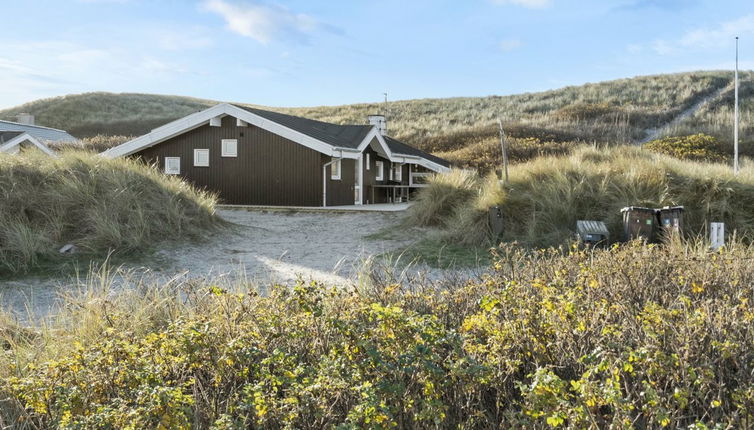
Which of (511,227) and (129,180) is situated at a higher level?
(129,180)

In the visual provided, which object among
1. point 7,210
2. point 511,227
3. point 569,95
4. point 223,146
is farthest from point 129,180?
point 569,95

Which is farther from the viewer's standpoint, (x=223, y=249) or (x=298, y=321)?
(x=223, y=249)

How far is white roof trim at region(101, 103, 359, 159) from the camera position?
2017 centimetres

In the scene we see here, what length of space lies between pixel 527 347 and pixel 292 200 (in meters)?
18.5

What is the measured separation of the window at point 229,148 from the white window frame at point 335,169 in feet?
11.4

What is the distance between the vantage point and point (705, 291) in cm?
447

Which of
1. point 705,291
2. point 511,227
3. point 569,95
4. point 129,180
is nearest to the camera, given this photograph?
point 705,291

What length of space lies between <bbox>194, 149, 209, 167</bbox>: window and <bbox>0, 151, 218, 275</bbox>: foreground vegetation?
8792 mm

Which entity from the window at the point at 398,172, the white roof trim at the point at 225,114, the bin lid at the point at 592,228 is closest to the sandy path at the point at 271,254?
the bin lid at the point at 592,228

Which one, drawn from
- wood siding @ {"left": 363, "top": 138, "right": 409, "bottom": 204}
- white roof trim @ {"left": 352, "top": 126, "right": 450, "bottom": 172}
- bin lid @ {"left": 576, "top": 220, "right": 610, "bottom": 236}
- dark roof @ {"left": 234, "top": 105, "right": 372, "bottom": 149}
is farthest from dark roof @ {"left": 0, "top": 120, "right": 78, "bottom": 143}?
bin lid @ {"left": 576, "top": 220, "right": 610, "bottom": 236}

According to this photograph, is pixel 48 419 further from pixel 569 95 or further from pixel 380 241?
pixel 569 95

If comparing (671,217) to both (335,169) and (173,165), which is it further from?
(173,165)

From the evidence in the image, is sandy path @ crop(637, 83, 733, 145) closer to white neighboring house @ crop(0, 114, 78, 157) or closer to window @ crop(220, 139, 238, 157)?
window @ crop(220, 139, 238, 157)

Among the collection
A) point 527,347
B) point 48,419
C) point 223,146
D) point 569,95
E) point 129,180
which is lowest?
point 48,419
